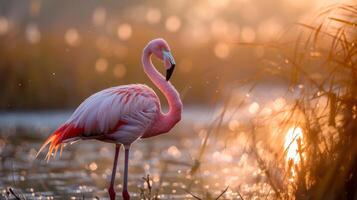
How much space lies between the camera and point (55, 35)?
16.1 meters

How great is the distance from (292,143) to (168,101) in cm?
193

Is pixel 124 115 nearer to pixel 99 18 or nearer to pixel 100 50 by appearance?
pixel 100 50

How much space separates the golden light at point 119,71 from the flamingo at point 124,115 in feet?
28.7

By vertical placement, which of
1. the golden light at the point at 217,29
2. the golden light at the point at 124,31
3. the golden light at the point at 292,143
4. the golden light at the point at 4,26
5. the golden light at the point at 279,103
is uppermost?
the golden light at the point at 217,29

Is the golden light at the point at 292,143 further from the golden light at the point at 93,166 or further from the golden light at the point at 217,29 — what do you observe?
the golden light at the point at 217,29

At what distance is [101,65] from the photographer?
1483cm

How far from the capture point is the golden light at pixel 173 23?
17020 mm

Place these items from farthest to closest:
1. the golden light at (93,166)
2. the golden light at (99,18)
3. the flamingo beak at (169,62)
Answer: the golden light at (99,18)
the golden light at (93,166)
the flamingo beak at (169,62)

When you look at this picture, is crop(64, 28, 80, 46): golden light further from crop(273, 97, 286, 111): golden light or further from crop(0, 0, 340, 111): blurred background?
crop(273, 97, 286, 111): golden light

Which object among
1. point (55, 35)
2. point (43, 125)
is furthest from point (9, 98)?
point (55, 35)

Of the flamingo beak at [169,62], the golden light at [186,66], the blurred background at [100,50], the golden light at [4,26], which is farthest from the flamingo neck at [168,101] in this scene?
the golden light at [186,66]

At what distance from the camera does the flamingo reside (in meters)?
5.74

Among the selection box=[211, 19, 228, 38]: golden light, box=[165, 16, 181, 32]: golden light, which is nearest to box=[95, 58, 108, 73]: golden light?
box=[165, 16, 181, 32]: golden light

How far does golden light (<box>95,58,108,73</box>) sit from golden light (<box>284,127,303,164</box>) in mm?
10573
